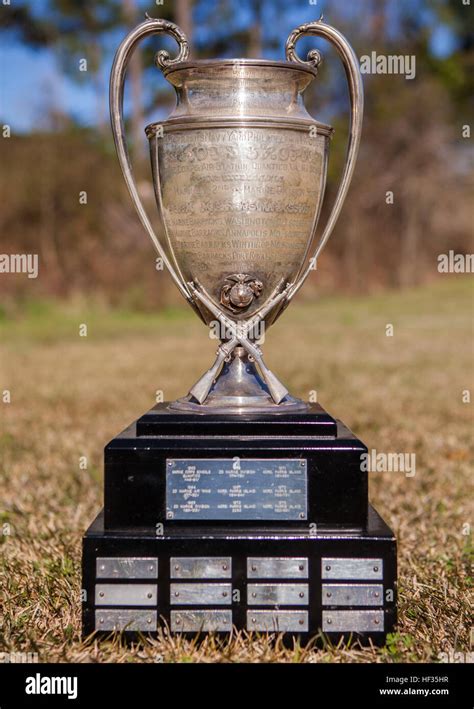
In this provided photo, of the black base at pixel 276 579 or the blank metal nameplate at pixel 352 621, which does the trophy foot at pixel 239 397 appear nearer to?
the black base at pixel 276 579

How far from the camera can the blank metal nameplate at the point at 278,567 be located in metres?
1.88

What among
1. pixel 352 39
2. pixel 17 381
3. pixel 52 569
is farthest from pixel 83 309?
pixel 52 569

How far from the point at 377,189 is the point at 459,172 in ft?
4.79

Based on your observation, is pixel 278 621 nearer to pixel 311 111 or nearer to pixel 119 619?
pixel 119 619

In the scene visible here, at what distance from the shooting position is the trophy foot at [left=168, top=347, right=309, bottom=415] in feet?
6.76

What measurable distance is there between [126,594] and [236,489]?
30cm

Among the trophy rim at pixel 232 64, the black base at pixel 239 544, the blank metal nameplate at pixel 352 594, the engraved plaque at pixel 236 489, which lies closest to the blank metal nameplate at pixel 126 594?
the black base at pixel 239 544

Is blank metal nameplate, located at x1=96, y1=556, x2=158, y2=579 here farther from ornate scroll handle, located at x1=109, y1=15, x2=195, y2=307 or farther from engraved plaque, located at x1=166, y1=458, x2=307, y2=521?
ornate scroll handle, located at x1=109, y1=15, x2=195, y2=307

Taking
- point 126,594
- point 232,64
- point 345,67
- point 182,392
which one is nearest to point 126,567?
point 126,594

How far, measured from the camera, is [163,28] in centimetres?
208

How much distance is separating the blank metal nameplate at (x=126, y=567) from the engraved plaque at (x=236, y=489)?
103 millimetres

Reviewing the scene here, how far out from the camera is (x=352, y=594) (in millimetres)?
1874
